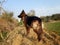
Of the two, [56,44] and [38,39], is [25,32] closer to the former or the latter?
[38,39]

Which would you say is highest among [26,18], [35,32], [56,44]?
[26,18]

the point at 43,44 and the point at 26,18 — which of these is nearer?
the point at 43,44

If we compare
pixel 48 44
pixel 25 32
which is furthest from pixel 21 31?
pixel 48 44

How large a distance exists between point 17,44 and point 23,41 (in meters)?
0.26

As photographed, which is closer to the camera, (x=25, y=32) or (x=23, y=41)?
(x=23, y=41)

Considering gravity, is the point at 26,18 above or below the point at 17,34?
above

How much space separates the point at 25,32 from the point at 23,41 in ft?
2.16

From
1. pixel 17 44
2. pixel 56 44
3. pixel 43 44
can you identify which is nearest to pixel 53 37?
pixel 56 44

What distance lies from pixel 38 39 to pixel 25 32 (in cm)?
71

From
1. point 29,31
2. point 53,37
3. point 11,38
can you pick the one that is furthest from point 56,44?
point 11,38

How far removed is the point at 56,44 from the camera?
8.83 metres

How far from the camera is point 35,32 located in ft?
28.7

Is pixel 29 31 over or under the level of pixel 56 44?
over

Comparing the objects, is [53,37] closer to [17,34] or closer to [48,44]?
[48,44]
